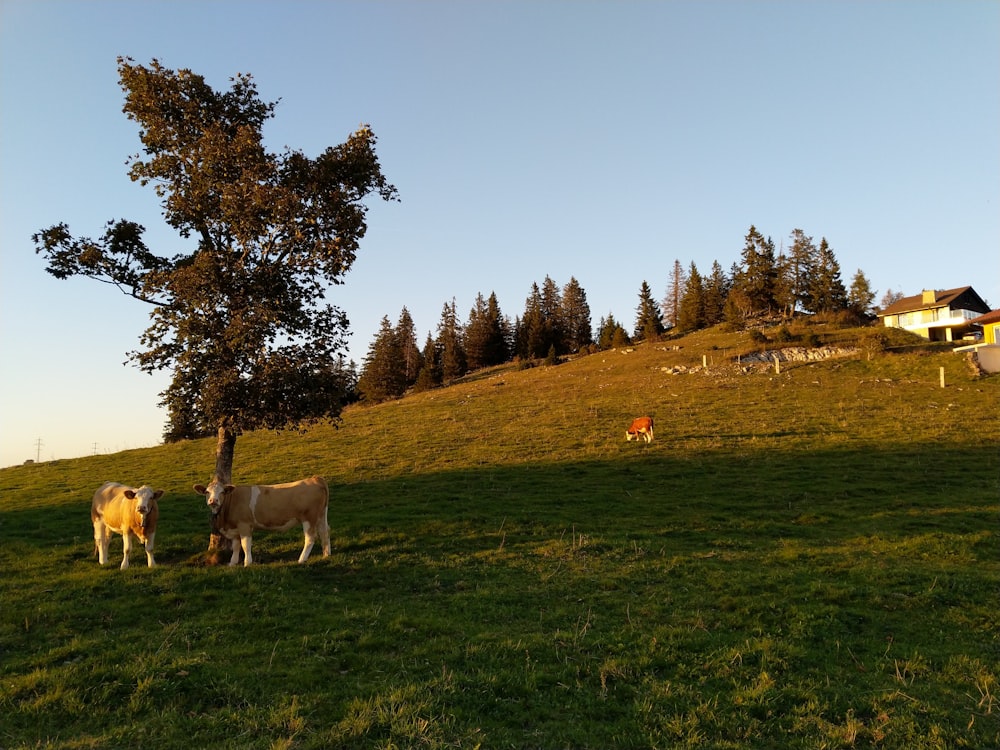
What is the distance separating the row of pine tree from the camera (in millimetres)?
86375

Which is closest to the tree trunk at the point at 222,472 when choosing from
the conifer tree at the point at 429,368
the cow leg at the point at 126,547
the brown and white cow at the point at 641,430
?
the cow leg at the point at 126,547

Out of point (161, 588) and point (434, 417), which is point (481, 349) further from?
point (161, 588)

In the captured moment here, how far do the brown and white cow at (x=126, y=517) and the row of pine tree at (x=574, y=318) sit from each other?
64661 millimetres

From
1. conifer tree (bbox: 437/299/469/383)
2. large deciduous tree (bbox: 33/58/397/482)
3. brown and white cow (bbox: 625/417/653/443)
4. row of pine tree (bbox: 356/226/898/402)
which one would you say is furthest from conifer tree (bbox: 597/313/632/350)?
large deciduous tree (bbox: 33/58/397/482)

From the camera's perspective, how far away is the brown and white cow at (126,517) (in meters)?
14.1

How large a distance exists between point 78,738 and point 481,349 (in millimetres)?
93667

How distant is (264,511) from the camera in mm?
14867

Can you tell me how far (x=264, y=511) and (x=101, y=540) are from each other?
4.22 meters

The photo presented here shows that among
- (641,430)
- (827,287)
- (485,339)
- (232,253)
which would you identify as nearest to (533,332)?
(485,339)

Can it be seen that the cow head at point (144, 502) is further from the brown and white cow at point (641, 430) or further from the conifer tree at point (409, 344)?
the conifer tree at point (409, 344)

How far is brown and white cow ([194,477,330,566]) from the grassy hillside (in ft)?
2.50

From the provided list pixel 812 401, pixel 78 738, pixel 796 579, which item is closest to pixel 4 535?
pixel 78 738

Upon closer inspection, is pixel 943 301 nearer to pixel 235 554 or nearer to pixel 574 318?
pixel 574 318

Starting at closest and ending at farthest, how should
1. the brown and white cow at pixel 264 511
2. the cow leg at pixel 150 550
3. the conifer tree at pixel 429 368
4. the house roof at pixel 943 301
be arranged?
the cow leg at pixel 150 550 < the brown and white cow at pixel 264 511 < the house roof at pixel 943 301 < the conifer tree at pixel 429 368
